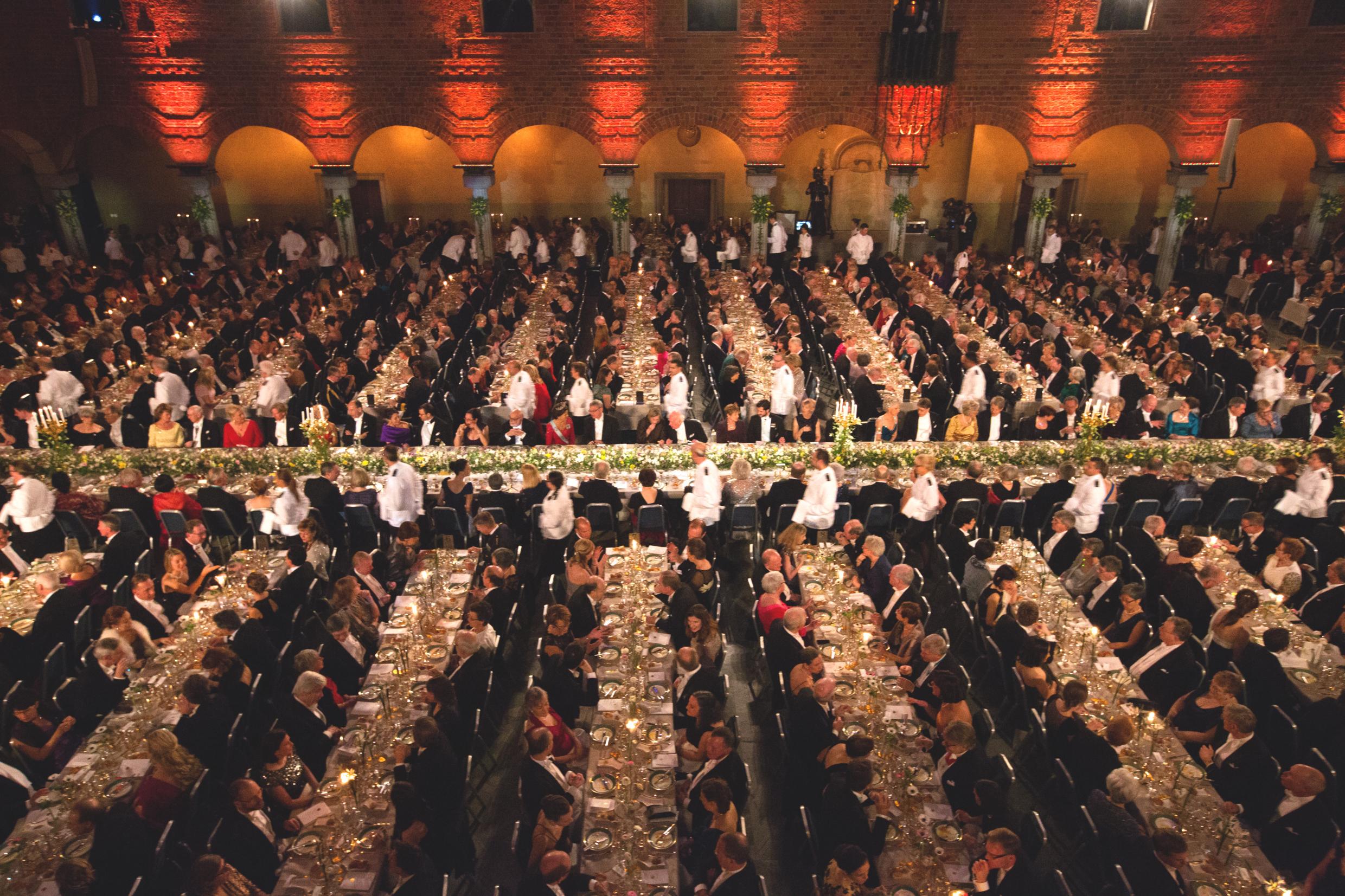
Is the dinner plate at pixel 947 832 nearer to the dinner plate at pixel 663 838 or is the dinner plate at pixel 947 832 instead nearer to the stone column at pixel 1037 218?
the dinner plate at pixel 663 838

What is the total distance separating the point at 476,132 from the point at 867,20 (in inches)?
341

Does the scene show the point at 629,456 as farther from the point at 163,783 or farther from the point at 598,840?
the point at 163,783

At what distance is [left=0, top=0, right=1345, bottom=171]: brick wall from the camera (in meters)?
18.5

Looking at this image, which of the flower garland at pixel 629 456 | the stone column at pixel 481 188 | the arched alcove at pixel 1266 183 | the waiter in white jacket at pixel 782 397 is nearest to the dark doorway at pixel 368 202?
the stone column at pixel 481 188

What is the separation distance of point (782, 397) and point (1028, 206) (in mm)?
13960

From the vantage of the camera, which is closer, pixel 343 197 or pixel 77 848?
pixel 77 848

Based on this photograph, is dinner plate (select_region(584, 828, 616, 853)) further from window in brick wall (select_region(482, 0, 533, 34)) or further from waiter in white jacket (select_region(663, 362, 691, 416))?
window in brick wall (select_region(482, 0, 533, 34))

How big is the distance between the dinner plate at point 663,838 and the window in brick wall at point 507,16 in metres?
17.5

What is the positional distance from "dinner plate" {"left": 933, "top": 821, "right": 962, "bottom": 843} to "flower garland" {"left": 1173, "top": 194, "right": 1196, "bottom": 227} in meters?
17.9

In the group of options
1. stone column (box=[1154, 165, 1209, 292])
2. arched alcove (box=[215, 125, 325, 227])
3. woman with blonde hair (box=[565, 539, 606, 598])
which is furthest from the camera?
arched alcove (box=[215, 125, 325, 227])

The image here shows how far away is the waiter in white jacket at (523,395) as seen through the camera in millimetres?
11367

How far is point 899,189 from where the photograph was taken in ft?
66.2

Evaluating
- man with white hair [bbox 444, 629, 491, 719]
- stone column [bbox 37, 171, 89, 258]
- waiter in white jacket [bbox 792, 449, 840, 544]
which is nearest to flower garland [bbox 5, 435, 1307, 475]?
waiter in white jacket [bbox 792, 449, 840, 544]

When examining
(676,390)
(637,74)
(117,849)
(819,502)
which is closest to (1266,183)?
(637,74)
